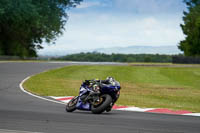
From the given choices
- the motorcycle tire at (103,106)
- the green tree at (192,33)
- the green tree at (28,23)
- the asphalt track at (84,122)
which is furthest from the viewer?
the green tree at (192,33)

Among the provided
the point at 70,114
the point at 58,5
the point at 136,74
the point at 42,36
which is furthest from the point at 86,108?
the point at 42,36

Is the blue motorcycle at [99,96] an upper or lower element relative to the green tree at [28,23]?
lower

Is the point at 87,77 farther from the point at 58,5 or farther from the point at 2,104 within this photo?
the point at 58,5

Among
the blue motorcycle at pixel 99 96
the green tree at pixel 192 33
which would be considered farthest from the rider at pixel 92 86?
the green tree at pixel 192 33

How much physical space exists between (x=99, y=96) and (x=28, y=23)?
42517 millimetres

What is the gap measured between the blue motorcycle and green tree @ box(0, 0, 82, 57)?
3504 cm

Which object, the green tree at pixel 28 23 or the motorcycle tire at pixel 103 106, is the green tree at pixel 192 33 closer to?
the green tree at pixel 28 23

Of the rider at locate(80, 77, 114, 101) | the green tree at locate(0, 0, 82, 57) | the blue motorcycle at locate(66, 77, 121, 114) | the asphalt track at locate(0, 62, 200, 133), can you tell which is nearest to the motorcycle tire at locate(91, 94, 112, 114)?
the blue motorcycle at locate(66, 77, 121, 114)

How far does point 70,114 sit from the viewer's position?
41.0 feet

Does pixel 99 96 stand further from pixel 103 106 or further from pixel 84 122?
pixel 84 122

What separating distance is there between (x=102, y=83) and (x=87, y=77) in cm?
1958

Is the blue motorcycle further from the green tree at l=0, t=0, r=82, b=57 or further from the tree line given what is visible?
the tree line

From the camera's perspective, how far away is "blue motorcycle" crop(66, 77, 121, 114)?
40.3ft

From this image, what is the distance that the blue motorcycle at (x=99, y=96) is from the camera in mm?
12286
